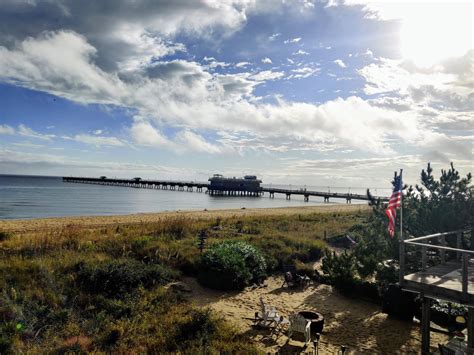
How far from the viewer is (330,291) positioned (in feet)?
41.5

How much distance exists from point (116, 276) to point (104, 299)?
118 cm

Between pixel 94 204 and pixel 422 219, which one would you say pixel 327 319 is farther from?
pixel 94 204

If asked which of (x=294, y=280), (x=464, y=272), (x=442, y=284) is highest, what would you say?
(x=464, y=272)

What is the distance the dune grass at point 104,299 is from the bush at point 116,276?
1.2 inches

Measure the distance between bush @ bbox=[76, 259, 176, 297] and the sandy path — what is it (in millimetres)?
1450

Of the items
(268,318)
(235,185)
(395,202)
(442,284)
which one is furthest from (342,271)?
(235,185)

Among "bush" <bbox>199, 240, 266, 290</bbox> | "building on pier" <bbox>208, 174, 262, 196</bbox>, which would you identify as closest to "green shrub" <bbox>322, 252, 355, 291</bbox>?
"bush" <bbox>199, 240, 266, 290</bbox>

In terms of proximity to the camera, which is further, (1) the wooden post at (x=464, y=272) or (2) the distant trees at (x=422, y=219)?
(2) the distant trees at (x=422, y=219)

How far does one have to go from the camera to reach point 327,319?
9992 millimetres

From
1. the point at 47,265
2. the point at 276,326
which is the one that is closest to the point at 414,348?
the point at 276,326

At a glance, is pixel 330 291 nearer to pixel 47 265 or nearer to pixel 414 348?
pixel 414 348

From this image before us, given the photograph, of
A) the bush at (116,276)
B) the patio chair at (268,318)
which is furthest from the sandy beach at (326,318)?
the bush at (116,276)

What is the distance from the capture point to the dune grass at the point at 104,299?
24.5ft

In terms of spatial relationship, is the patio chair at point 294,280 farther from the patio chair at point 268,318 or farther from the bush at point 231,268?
the patio chair at point 268,318
